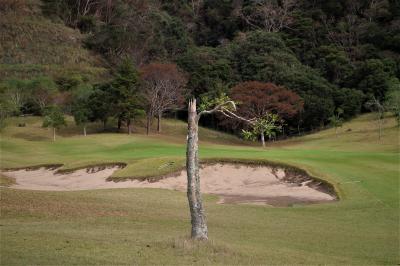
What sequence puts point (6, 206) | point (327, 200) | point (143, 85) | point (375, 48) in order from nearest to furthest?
point (6, 206) < point (327, 200) < point (143, 85) < point (375, 48)

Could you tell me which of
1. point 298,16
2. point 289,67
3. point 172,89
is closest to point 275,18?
point 298,16

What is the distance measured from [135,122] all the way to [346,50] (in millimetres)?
49673

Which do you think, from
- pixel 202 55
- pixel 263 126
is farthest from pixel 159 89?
pixel 263 126

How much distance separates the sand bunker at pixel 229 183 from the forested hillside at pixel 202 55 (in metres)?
32.2

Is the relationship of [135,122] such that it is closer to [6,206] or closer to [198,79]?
[198,79]

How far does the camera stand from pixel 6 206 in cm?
2005

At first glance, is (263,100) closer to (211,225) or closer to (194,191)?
(211,225)

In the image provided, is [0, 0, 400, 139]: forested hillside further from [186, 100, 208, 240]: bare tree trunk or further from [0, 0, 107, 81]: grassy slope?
[186, 100, 208, 240]: bare tree trunk

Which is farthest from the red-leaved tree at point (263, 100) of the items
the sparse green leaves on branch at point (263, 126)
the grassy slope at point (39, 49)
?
the sparse green leaves on branch at point (263, 126)

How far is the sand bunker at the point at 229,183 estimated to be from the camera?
92.9 ft

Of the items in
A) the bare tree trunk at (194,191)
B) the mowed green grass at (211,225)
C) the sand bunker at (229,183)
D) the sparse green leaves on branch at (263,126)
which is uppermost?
the sparse green leaves on branch at (263,126)

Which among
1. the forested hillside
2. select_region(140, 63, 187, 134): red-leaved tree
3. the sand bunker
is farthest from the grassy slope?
the sand bunker

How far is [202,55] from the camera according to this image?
3873 inches

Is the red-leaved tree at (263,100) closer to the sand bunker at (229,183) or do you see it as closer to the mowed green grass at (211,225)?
the mowed green grass at (211,225)
